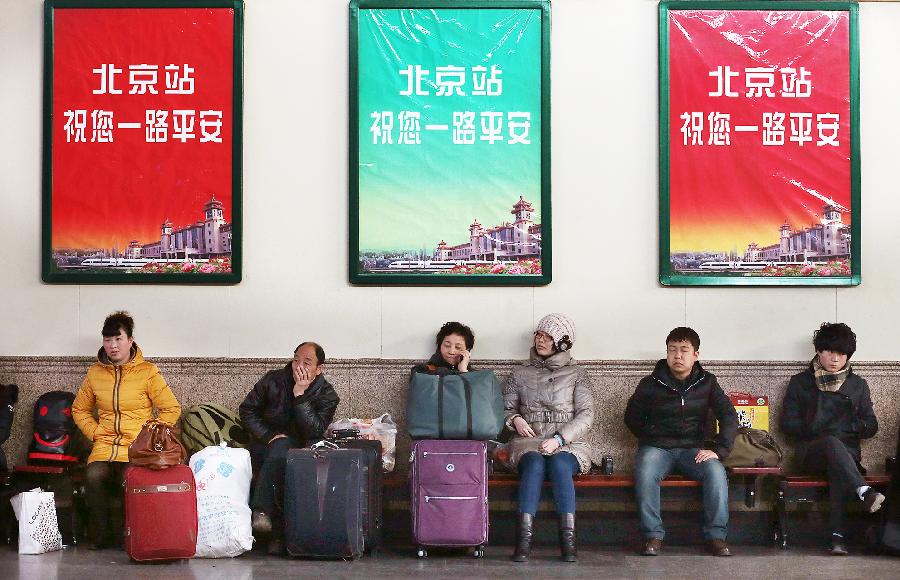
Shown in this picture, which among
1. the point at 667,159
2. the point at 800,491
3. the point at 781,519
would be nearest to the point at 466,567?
the point at 781,519

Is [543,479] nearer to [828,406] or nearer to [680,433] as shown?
[680,433]

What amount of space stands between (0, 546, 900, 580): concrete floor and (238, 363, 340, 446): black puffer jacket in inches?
32.7

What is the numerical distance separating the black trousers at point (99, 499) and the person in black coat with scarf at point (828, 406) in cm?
464

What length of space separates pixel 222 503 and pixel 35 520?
1243 mm

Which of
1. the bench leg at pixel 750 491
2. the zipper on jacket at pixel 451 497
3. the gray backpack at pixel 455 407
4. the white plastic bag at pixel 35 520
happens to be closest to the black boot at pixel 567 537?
the zipper on jacket at pixel 451 497

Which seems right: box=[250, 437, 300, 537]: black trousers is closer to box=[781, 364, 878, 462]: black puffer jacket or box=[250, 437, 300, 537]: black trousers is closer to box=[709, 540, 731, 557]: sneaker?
box=[709, 540, 731, 557]: sneaker

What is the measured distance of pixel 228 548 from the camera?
6895mm

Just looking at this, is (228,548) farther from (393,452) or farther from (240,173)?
(240,173)

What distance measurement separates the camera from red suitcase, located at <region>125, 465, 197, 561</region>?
6707 mm

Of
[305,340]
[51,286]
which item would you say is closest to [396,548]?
[305,340]

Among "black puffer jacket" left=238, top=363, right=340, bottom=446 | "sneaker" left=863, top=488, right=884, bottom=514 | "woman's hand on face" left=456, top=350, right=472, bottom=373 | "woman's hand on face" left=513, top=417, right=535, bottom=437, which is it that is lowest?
"sneaker" left=863, top=488, right=884, bottom=514

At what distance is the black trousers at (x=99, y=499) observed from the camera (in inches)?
283

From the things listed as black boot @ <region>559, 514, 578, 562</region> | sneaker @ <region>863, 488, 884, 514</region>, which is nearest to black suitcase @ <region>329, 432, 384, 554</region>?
black boot @ <region>559, 514, 578, 562</region>

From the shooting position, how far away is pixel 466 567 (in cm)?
664
